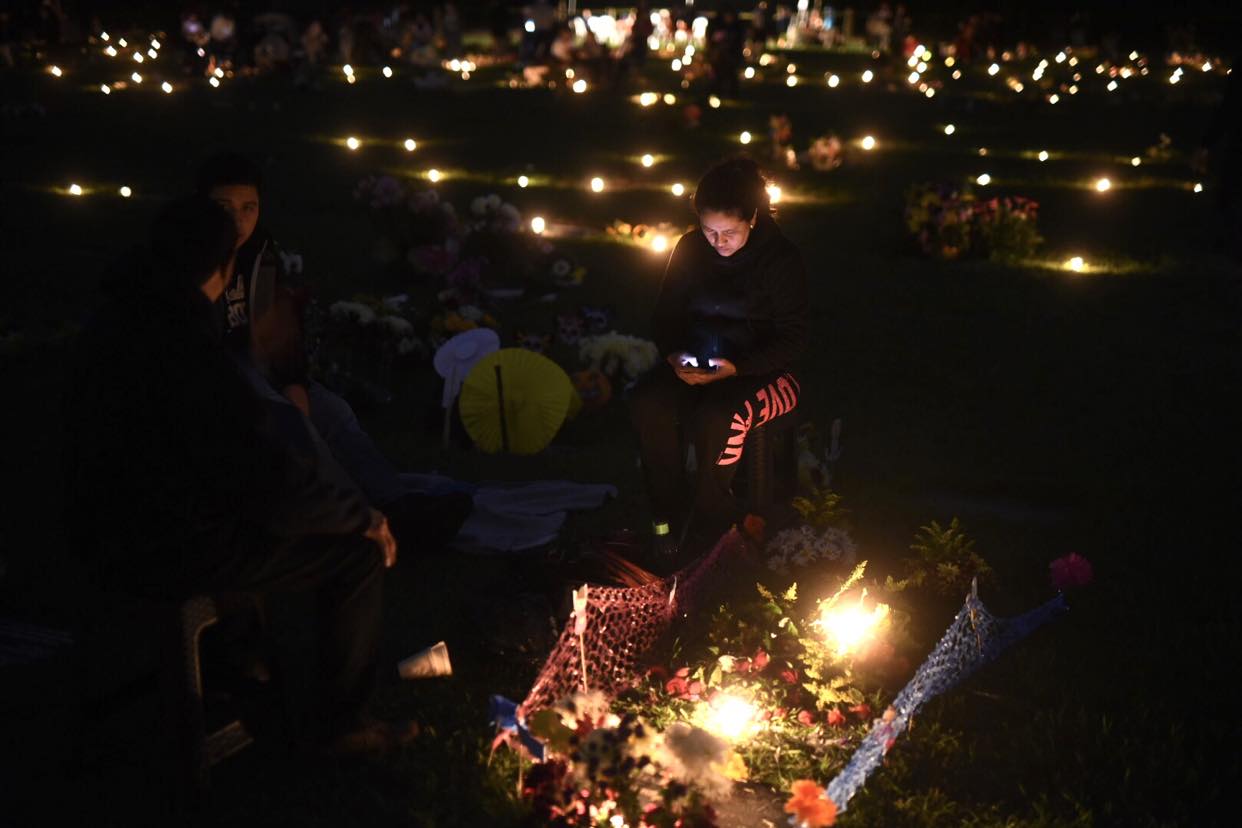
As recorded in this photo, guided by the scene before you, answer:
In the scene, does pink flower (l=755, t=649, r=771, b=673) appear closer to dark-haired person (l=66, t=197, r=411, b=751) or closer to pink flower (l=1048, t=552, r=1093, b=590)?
pink flower (l=1048, t=552, r=1093, b=590)

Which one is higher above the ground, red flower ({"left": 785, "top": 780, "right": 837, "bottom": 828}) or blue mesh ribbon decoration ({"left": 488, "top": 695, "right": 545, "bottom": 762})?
blue mesh ribbon decoration ({"left": 488, "top": 695, "right": 545, "bottom": 762})

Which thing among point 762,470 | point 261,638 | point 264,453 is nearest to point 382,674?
point 261,638

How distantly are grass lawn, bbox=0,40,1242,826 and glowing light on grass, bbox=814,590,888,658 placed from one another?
395 millimetres

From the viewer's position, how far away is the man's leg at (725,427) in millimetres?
5289

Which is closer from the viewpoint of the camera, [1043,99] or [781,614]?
[781,614]

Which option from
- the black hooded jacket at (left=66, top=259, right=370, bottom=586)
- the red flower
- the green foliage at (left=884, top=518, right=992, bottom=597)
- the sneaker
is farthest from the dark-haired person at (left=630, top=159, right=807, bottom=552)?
the black hooded jacket at (left=66, top=259, right=370, bottom=586)

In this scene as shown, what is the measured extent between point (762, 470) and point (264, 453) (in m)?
2.87

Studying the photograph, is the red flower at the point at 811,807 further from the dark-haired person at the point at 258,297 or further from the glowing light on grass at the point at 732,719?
the dark-haired person at the point at 258,297

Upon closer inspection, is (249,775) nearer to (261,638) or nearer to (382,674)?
(261,638)

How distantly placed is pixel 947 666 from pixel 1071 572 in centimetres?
120

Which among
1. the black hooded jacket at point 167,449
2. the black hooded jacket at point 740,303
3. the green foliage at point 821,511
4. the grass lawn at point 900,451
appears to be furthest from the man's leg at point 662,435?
the black hooded jacket at point 167,449

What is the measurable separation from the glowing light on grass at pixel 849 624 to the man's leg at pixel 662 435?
106cm

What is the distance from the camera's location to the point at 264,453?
3.21m

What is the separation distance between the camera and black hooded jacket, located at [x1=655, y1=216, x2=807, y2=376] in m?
5.42
